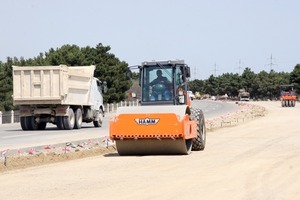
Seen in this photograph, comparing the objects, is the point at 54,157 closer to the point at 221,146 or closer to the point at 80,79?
the point at 221,146

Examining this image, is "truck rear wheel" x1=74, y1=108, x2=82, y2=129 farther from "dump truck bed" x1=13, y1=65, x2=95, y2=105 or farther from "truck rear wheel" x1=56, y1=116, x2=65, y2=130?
"dump truck bed" x1=13, y1=65, x2=95, y2=105

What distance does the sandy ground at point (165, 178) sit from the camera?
10195 mm

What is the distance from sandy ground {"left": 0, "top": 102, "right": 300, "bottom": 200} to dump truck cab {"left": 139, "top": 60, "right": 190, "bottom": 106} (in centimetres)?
204

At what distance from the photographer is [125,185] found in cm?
1125

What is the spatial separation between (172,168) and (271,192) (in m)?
4.14

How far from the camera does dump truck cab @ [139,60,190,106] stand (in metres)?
18.9

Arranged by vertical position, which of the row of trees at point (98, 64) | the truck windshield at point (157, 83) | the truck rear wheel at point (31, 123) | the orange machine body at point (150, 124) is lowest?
the truck rear wheel at point (31, 123)

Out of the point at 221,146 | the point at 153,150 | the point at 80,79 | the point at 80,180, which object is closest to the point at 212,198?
the point at 80,180

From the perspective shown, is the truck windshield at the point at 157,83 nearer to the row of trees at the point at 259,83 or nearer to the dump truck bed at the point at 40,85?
the dump truck bed at the point at 40,85

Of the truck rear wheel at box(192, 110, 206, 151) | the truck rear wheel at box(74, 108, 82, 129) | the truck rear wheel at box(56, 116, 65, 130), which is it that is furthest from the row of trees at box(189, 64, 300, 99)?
the truck rear wheel at box(192, 110, 206, 151)

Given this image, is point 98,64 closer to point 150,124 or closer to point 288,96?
point 288,96

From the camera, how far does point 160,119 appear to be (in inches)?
665

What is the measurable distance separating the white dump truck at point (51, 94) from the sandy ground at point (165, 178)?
582 inches

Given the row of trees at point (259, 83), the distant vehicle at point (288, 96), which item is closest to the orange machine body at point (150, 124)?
the distant vehicle at point (288, 96)
